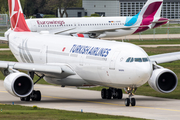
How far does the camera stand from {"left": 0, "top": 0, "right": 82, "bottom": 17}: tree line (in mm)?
130875

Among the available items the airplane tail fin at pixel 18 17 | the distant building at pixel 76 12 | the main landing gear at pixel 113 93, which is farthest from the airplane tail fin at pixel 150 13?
the distant building at pixel 76 12

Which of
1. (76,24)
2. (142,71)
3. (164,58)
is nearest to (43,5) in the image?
(76,24)

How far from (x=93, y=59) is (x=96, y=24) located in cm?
4353

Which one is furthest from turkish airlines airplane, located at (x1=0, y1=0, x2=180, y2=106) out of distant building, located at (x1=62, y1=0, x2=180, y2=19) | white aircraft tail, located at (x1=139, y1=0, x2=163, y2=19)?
distant building, located at (x1=62, y1=0, x2=180, y2=19)

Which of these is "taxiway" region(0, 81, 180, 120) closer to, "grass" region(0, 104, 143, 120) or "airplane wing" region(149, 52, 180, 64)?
"grass" region(0, 104, 143, 120)

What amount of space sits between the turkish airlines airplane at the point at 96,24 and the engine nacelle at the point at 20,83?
3700cm

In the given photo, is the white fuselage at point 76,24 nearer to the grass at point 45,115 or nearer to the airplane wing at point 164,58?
the airplane wing at point 164,58

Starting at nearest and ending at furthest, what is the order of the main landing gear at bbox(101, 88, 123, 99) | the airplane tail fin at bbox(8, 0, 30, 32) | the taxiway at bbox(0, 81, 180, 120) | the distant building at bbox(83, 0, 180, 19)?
1. the taxiway at bbox(0, 81, 180, 120)
2. the main landing gear at bbox(101, 88, 123, 99)
3. the airplane tail fin at bbox(8, 0, 30, 32)
4. the distant building at bbox(83, 0, 180, 19)

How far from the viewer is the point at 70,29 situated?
64250 mm

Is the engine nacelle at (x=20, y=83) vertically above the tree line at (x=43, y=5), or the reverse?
the tree line at (x=43, y=5)

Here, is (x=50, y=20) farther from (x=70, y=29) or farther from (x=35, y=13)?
(x=35, y=13)

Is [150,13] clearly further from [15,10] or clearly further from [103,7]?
[103,7]

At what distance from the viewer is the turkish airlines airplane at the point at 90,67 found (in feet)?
69.2

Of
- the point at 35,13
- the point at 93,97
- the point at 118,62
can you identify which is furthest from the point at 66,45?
the point at 35,13
